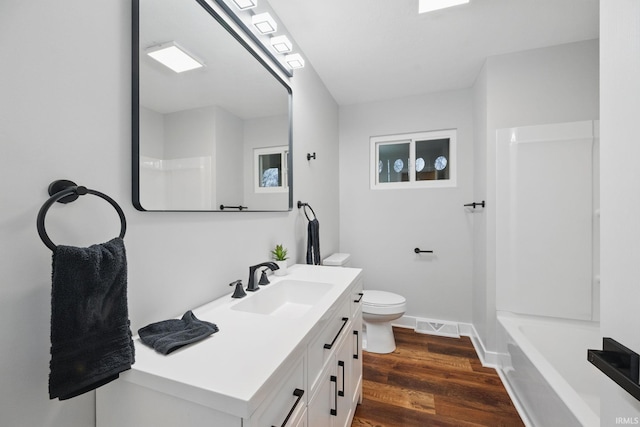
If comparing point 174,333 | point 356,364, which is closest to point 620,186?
point 174,333

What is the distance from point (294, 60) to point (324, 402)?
1.91 m

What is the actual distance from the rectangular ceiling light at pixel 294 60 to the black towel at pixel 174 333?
1.61 m

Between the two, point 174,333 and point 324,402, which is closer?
point 174,333

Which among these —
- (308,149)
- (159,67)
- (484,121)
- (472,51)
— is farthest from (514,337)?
(159,67)

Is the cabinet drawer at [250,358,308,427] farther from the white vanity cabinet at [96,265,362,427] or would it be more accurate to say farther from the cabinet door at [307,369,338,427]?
the cabinet door at [307,369,338,427]

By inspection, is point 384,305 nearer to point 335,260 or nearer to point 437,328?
point 335,260

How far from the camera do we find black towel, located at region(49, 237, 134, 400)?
0.56 meters

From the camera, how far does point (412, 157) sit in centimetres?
296

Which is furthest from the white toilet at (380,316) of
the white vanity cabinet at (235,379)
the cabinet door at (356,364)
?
the white vanity cabinet at (235,379)

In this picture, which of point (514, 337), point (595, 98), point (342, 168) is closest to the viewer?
point (514, 337)

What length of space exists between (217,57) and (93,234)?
3.05 feet

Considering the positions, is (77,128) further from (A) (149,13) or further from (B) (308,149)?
(B) (308,149)

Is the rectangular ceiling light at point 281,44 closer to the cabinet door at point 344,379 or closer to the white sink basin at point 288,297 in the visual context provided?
the white sink basin at point 288,297

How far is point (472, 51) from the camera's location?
6.97ft
